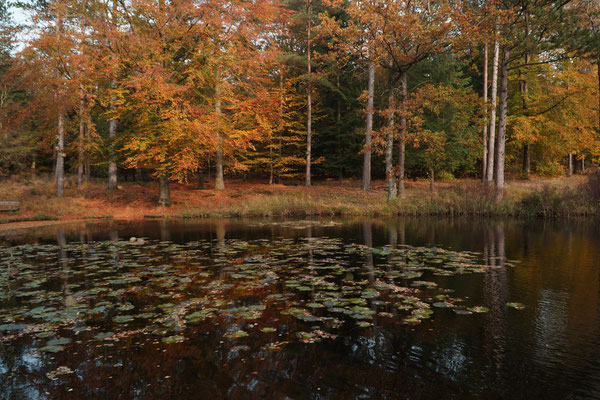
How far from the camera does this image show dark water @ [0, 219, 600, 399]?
11.1ft

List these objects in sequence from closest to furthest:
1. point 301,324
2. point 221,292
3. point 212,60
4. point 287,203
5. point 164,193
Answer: point 301,324 → point 221,292 → point 212,60 → point 287,203 → point 164,193

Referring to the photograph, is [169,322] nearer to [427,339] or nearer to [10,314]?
[10,314]

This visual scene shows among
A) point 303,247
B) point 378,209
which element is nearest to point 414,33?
point 378,209

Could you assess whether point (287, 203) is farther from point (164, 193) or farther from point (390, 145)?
point (164, 193)

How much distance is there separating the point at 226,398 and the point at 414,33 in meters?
19.0

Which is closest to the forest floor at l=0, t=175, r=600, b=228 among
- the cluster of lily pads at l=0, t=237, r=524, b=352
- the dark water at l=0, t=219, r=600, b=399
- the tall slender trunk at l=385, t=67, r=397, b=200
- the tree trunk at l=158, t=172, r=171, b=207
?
the tree trunk at l=158, t=172, r=171, b=207

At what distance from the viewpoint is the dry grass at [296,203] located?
17.5 meters

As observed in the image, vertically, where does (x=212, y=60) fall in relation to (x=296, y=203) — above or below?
above

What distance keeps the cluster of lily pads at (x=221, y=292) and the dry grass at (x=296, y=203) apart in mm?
9679

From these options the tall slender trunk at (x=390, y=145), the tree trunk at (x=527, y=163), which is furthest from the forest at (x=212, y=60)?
the tree trunk at (x=527, y=163)

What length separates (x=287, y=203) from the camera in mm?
20016

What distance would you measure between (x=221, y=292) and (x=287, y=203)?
45.9 feet

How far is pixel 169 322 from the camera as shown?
4.83m

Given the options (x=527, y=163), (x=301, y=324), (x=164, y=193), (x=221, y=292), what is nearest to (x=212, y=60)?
(x=164, y=193)
